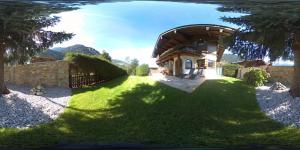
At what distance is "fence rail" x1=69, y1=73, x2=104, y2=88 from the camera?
1.62 m

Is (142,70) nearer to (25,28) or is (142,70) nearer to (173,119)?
(173,119)

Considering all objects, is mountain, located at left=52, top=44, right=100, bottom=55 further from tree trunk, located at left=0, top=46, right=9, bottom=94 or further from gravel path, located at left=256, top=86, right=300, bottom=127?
gravel path, located at left=256, top=86, right=300, bottom=127

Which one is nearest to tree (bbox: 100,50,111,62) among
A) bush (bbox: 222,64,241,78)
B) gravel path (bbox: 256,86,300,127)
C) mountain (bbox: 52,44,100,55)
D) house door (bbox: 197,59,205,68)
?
mountain (bbox: 52,44,100,55)

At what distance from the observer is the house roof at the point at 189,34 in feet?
4.70

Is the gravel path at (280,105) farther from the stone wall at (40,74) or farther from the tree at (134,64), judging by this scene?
the stone wall at (40,74)

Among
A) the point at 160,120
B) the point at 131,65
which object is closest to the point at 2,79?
the point at 131,65

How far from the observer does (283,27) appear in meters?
1.41

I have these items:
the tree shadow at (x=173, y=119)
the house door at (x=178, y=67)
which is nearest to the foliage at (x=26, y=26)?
the tree shadow at (x=173, y=119)

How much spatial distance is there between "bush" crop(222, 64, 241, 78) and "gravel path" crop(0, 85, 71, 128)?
2.18 ft

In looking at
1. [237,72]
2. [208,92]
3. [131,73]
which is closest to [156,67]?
[131,73]

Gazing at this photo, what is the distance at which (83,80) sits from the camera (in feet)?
5.35

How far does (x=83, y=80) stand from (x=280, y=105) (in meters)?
0.83

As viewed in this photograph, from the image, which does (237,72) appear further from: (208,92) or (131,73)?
(131,73)

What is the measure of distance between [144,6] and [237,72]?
1.60ft
